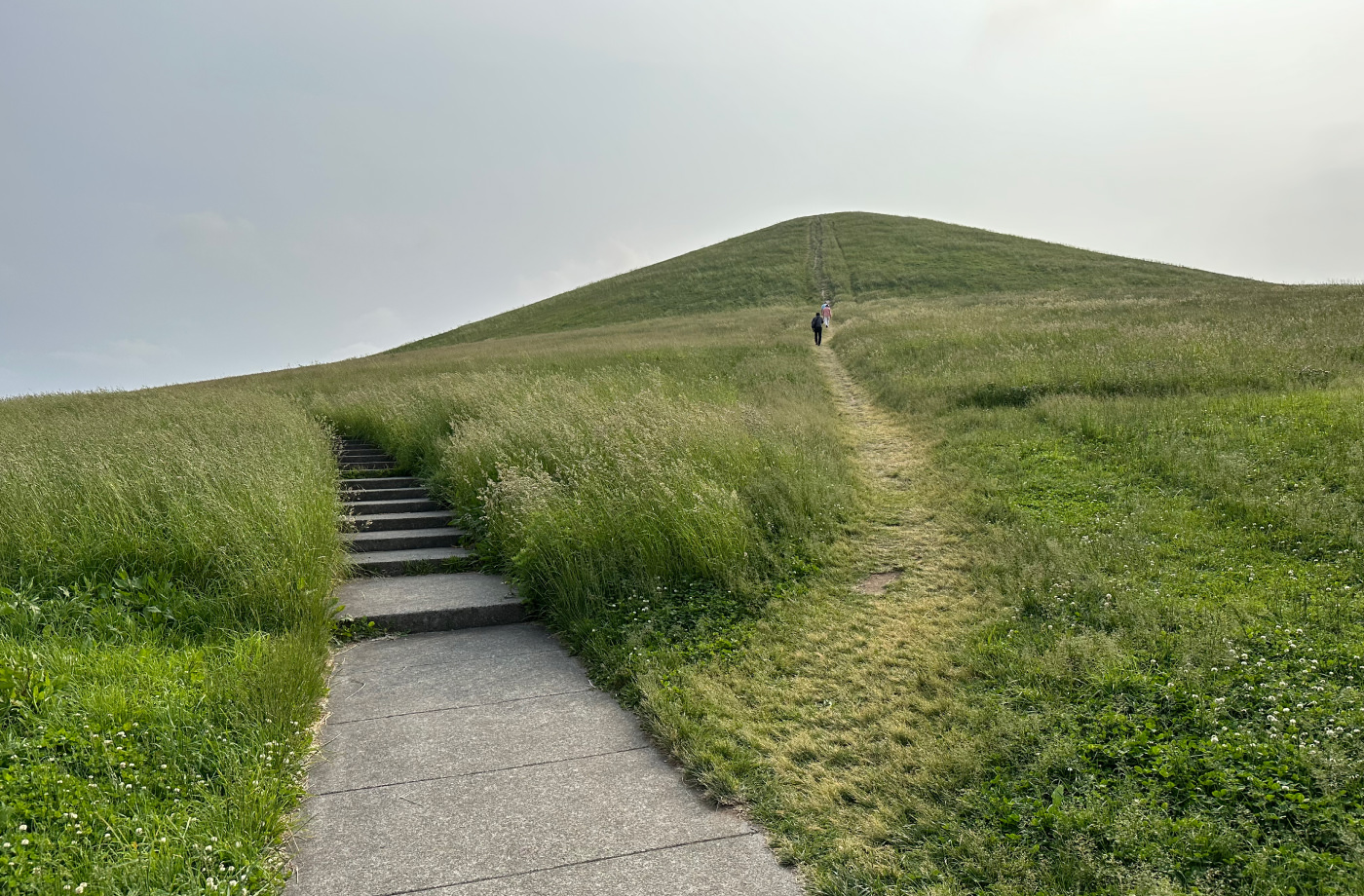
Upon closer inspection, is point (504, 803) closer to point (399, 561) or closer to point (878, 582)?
point (878, 582)

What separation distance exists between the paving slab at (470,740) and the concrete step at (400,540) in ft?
14.0

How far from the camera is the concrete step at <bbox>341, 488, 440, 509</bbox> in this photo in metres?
10.7

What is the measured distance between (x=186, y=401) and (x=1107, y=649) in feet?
58.7

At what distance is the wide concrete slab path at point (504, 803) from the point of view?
147 inches

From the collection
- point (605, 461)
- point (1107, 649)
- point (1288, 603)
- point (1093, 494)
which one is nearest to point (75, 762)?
point (605, 461)

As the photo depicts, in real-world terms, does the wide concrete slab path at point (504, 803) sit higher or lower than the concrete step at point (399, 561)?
lower

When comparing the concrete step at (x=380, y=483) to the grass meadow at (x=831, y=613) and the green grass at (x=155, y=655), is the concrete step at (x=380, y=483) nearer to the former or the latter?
the grass meadow at (x=831, y=613)

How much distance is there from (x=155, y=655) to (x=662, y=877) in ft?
13.4

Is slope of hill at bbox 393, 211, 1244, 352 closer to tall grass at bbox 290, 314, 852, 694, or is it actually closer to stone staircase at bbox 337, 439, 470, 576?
tall grass at bbox 290, 314, 852, 694

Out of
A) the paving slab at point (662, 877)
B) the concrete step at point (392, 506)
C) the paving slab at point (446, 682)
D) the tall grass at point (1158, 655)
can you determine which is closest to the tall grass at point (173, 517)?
the concrete step at point (392, 506)

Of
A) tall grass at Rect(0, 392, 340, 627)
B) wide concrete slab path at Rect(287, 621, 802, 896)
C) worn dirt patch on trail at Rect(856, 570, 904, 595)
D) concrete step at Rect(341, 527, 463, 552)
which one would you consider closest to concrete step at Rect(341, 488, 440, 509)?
tall grass at Rect(0, 392, 340, 627)

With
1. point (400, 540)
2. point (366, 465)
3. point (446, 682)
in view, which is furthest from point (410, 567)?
point (366, 465)


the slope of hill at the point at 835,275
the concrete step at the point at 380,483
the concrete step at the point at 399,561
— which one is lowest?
the concrete step at the point at 399,561

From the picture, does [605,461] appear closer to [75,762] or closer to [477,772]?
[477,772]
